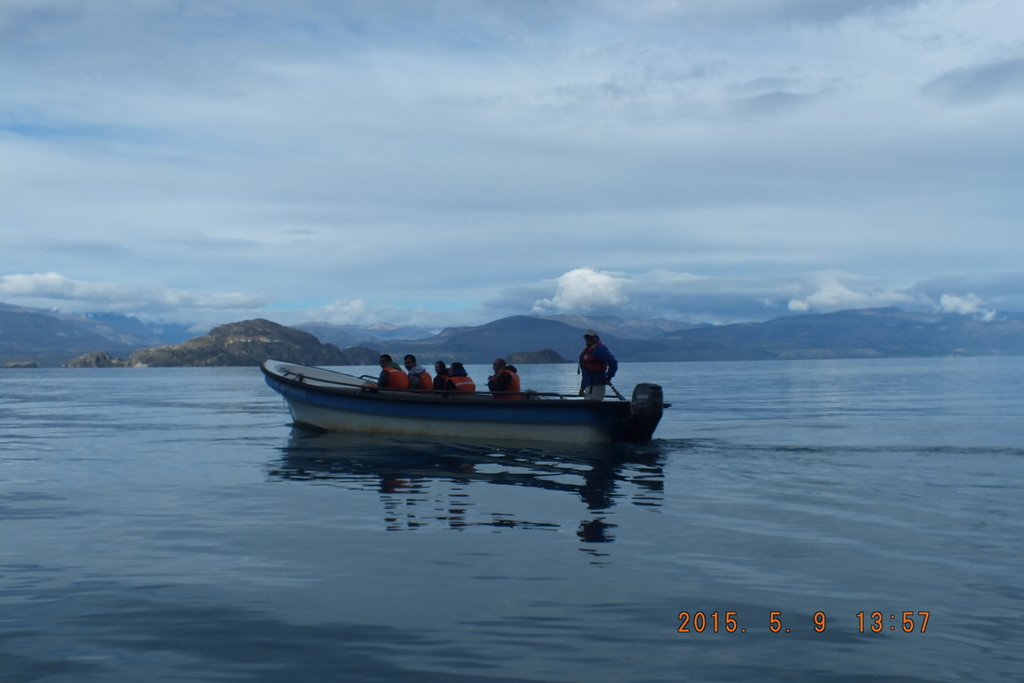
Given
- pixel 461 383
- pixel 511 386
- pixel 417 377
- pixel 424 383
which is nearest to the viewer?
pixel 511 386

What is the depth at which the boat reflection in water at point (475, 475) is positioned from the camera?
13523 millimetres

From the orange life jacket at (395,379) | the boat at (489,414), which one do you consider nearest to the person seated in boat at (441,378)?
the boat at (489,414)

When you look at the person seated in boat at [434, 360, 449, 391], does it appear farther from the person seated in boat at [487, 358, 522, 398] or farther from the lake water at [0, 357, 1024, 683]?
the lake water at [0, 357, 1024, 683]

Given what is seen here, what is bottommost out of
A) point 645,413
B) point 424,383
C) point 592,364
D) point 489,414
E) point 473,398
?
point 489,414

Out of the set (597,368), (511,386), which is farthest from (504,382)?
(597,368)

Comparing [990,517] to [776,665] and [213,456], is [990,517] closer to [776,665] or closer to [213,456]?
[776,665]

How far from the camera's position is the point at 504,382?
24.4m

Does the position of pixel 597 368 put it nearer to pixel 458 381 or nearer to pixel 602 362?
pixel 602 362

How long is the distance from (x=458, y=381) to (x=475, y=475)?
298 inches

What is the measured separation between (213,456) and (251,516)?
9.96 meters

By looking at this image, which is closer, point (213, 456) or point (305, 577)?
point (305, 577)

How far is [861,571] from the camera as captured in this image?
9.83 m

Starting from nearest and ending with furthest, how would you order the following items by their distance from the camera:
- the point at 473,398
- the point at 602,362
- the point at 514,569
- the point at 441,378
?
the point at 514,569 < the point at 602,362 < the point at 473,398 < the point at 441,378

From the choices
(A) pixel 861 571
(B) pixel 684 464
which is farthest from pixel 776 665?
(B) pixel 684 464
